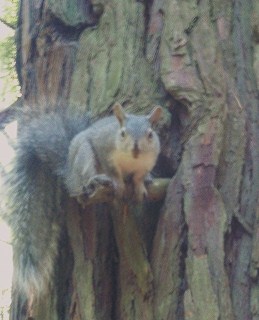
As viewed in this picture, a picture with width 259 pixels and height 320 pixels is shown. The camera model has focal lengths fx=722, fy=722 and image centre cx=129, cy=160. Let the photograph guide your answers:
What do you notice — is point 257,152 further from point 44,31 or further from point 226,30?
point 44,31

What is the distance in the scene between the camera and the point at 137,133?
256 cm

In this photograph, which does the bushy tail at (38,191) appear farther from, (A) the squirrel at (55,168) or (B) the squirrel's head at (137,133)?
(B) the squirrel's head at (137,133)

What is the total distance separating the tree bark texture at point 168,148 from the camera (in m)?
2.53

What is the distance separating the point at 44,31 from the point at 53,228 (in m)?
0.90

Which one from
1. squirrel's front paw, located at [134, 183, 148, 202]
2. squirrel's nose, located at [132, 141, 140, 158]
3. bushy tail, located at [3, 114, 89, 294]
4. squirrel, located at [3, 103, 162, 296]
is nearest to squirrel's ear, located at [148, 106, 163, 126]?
squirrel, located at [3, 103, 162, 296]

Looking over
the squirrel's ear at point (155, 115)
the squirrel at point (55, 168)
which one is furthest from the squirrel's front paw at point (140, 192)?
the squirrel's ear at point (155, 115)

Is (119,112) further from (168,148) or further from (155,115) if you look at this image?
(168,148)

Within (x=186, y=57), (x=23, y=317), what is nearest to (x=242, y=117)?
(x=186, y=57)

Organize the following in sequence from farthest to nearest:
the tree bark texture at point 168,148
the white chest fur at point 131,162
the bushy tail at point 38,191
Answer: the bushy tail at point 38,191 < the white chest fur at point 131,162 < the tree bark texture at point 168,148

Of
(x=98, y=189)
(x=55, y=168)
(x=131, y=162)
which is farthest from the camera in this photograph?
(x=55, y=168)

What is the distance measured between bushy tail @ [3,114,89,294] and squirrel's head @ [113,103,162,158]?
0.28 m

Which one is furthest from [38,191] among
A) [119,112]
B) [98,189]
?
[119,112]

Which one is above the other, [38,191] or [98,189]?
[98,189]

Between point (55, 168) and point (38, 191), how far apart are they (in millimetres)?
129
